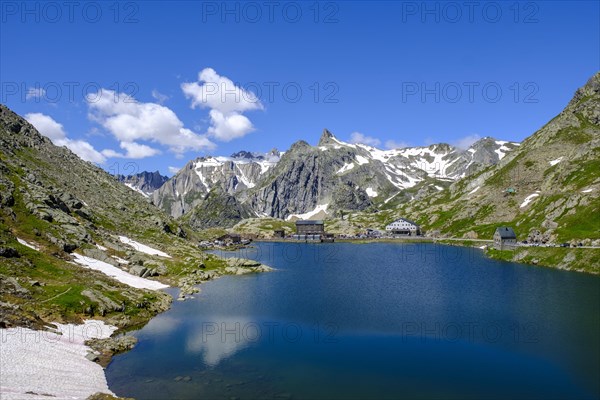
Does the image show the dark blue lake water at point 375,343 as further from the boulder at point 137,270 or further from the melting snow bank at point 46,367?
the boulder at point 137,270

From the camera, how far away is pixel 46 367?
41.4m

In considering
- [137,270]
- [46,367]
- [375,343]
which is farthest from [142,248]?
[375,343]

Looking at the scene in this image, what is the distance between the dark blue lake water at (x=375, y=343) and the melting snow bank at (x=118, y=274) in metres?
12.2

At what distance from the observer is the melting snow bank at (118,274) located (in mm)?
87875

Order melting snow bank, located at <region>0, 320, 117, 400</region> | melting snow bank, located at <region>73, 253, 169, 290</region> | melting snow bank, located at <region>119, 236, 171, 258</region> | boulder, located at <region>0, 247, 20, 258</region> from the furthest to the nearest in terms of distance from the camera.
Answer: melting snow bank, located at <region>119, 236, 171, 258</region>, melting snow bank, located at <region>73, 253, 169, 290</region>, boulder, located at <region>0, 247, 20, 258</region>, melting snow bank, located at <region>0, 320, 117, 400</region>

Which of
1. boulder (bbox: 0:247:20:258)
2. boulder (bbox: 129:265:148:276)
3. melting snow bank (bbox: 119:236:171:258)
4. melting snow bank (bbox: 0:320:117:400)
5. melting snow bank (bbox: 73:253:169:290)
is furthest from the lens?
melting snow bank (bbox: 119:236:171:258)

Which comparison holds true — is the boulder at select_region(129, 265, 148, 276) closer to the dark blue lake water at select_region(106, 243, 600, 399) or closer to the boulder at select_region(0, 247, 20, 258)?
the dark blue lake water at select_region(106, 243, 600, 399)

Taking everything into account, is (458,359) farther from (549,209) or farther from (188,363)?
(549,209)

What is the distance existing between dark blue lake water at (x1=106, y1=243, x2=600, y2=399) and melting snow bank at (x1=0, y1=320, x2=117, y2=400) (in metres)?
3.08

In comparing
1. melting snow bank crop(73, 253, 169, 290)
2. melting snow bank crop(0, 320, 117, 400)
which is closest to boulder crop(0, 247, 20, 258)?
melting snow bank crop(73, 253, 169, 290)

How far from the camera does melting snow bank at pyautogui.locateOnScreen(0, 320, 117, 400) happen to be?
118 ft

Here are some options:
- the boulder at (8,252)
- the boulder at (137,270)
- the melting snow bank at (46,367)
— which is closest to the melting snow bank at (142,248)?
the boulder at (137,270)

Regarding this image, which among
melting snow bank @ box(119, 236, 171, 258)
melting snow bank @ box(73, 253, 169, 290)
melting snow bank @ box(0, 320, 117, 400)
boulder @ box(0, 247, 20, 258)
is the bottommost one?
melting snow bank @ box(0, 320, 117, 400)

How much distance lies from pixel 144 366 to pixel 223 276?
68.1 m
